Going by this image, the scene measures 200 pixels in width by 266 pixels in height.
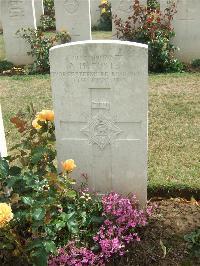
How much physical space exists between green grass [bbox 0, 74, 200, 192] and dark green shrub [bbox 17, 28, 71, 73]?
1.61 ft

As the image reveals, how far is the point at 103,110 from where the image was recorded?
12.6 feet

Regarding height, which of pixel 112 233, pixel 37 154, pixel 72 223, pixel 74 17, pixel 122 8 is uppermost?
pixel 122 8

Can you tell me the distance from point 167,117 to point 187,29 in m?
3.48

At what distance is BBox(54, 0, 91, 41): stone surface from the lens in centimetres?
953

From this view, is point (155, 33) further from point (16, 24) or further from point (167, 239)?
point (167, 239)

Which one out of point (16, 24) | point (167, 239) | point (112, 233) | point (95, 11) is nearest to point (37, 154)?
point (112, 233)

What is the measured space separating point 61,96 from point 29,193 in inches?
35.9

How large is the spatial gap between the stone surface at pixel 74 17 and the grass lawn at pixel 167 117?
1.61 meters

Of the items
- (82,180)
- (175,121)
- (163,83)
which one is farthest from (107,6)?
(82,180)

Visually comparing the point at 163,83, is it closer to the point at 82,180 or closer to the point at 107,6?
the point at 82,180

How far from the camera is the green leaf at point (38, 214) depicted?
3059mm

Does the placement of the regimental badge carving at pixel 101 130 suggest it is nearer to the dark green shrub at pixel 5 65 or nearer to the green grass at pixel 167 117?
the green grass at pixel 167 117

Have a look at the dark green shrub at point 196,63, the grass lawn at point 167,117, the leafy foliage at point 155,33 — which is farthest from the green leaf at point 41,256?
the dark green shrub at point 196,63

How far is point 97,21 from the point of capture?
49.2 ft
